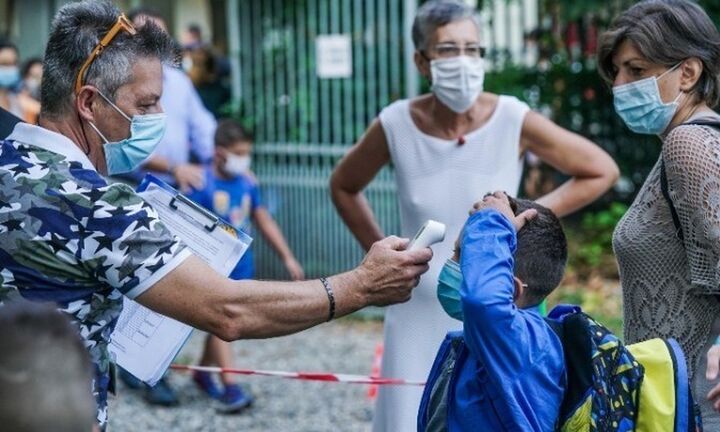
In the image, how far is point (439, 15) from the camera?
489 centimetres

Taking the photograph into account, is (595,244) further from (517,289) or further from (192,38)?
(517,289)

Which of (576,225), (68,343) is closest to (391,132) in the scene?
(68,343)

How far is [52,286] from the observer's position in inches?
124

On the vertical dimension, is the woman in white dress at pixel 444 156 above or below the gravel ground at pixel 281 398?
above

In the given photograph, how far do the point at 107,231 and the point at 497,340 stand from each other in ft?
3.22

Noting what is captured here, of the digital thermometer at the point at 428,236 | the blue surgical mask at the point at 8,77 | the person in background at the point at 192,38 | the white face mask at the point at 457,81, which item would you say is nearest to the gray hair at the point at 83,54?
the digital thermometer at the point at 428,236

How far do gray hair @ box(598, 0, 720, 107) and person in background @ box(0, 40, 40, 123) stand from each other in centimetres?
682

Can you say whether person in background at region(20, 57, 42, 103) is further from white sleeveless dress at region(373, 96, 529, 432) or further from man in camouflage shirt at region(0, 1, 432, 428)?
man in camouflage shirt at region(0, 1, 432, 428)

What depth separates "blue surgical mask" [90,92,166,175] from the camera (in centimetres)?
351

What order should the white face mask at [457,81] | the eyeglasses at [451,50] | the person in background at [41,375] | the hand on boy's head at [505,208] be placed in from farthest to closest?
the eyeglasses at [451,50] → the white face mask at [457,81] → the hand on boy's head at [505,208] → the person in background at [41,375]

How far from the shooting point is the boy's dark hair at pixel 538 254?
3.39 meters

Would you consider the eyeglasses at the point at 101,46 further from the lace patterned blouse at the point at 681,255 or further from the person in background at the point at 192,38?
the person in background at the point at 192,38

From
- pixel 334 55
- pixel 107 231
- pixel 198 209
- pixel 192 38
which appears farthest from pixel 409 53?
pixel 107 231

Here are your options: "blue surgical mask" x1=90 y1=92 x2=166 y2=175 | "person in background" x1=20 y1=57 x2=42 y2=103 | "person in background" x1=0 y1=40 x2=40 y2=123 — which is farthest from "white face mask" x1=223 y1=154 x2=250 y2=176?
"blue surgical mask" x1=90 y1=92 x2=166 y2=175
